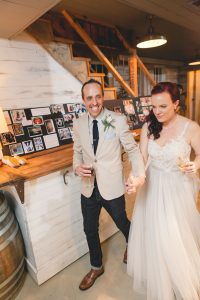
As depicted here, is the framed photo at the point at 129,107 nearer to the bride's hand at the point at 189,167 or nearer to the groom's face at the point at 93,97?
the groom's face at the point at 93,97

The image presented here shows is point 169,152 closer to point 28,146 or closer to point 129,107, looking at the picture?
point 28,146

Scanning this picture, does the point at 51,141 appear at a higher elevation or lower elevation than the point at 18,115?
lower

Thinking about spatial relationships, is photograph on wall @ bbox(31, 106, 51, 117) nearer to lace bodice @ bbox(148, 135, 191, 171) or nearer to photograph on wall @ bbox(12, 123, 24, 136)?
photograph on wall @ bbox(12, 123, 24, 136)

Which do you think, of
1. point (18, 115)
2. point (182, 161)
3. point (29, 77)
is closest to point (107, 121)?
point (182, 161)

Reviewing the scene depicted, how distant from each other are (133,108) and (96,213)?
5.61 feet

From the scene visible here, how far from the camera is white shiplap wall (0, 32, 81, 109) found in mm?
1970

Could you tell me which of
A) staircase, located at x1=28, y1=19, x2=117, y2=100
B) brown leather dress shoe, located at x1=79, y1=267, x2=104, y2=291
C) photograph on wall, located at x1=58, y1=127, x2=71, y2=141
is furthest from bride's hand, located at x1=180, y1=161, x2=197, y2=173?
staircase, located at x1=28, y1=19, x2=117, y2=100

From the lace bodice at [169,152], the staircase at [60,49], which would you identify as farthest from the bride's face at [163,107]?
the staircase at [60,49]

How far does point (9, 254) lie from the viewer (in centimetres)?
163

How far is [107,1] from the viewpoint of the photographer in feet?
9.83

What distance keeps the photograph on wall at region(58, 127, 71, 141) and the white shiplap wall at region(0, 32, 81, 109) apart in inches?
12.4

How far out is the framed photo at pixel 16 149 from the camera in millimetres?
1962

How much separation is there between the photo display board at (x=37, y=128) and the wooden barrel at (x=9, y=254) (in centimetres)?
51

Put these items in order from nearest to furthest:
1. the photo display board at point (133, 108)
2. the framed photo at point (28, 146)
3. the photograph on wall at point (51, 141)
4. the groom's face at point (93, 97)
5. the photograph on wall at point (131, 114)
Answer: the groom's face at point (93, 97)
the framed photo at point (28, 146)
the photograph on wall at point (51, 141)
the photo display board at point (133, 108)
the photograph on wall at point (131, 114)
